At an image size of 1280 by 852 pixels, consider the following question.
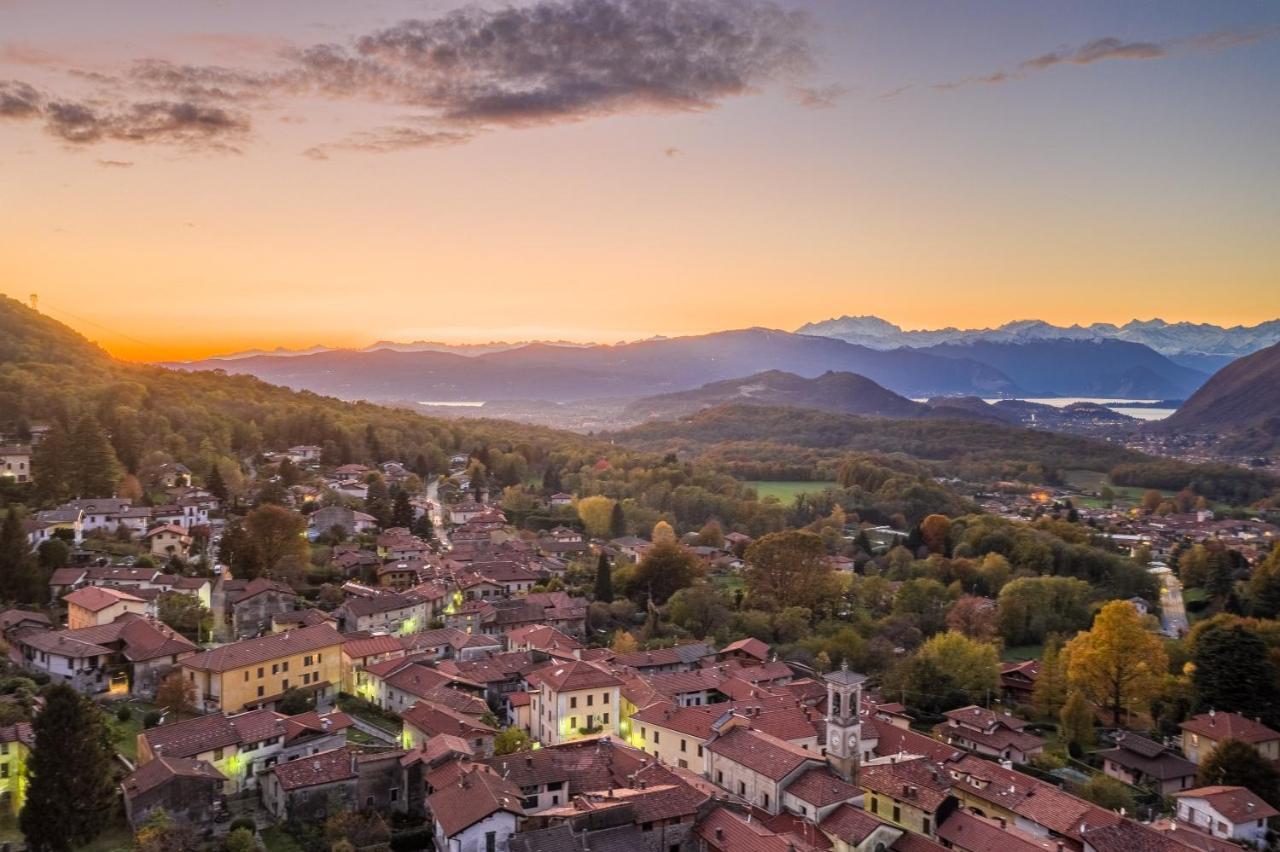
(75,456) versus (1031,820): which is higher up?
(75,456)

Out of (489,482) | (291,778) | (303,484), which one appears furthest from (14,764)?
(489,482)

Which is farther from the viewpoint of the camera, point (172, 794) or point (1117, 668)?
point (1117, 668)

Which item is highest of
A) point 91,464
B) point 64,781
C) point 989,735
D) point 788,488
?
point 91,464

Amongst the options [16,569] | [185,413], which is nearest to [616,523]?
[185,413]

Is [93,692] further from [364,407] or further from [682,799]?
[364,407]

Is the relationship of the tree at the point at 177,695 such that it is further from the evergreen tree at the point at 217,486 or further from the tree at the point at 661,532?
the tree at the point at 661,532

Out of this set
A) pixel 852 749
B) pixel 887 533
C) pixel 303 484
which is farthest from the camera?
pixel 887 533

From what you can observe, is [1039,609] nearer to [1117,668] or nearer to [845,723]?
[1117,668]

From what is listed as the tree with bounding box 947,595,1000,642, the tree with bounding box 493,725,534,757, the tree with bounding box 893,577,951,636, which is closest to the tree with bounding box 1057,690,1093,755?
the tree with bounding box 947,595,1000,642
